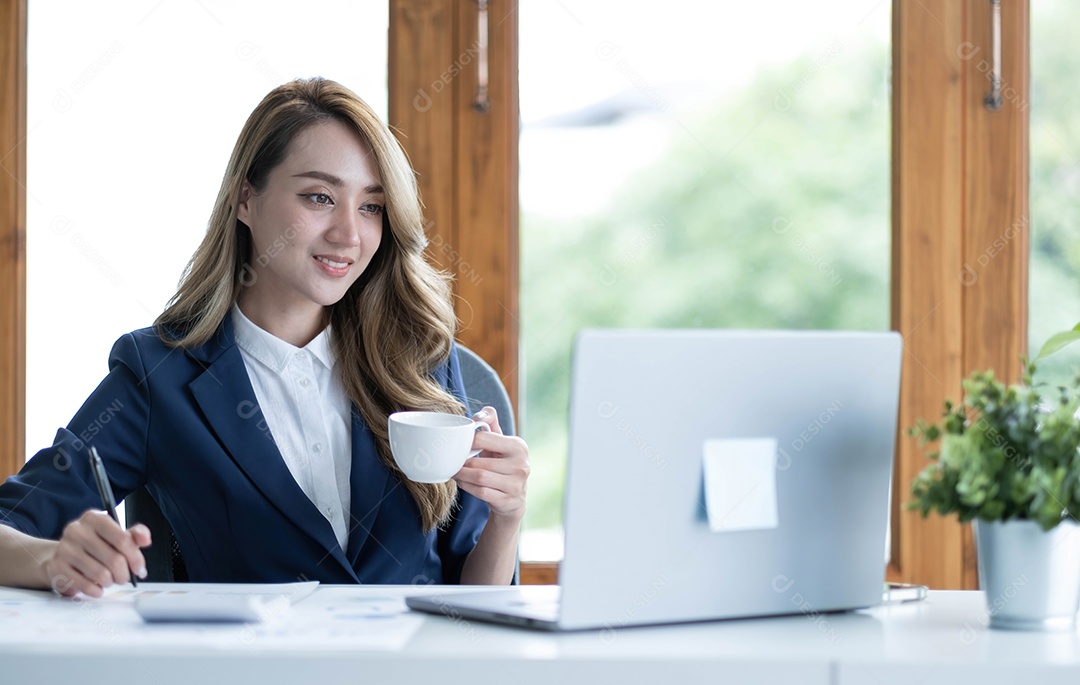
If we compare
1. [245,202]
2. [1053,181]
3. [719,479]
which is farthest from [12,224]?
[1053,181]

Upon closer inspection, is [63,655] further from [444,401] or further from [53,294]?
[53,294]

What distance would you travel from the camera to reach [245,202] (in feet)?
5.84

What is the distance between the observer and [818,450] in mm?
1025

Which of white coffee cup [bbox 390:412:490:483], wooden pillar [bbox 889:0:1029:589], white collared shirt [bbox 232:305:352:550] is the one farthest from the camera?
wooden pillar [bbox 889:0:1029:589]

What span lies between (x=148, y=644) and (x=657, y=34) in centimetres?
200

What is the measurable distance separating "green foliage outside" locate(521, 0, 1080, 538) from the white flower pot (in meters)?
1.55

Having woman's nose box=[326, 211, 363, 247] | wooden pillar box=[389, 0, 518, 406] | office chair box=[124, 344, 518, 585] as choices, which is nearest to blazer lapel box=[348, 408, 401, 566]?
office chair box=[124, 344, 518, 585]

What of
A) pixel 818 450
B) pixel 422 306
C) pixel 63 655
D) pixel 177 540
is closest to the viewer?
pixel 63 655

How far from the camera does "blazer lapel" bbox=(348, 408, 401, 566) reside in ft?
5.32

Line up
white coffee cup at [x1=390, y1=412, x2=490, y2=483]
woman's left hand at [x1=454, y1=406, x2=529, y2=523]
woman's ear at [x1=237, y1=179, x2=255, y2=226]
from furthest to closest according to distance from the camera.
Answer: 1. woman's ear at [x1=237, y1=179, x2=255, y2=226]
2. woman's left hand at [x1=454, y1=406, x2=529, y2=523]
3. white coffee cup at [x1=390, y1=412, x2=490, y2=483]

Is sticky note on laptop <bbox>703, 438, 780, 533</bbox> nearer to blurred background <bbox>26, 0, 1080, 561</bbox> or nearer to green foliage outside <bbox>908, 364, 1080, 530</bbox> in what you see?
green foliage outside <bbox>908, 364, 1080, 530</bbox>

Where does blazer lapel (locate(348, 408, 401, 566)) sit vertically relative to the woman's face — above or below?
below

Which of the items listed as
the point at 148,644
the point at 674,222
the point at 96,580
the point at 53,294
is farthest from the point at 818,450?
the point at 53,294

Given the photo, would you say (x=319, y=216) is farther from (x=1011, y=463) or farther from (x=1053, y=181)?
(x=1053, y=181)
